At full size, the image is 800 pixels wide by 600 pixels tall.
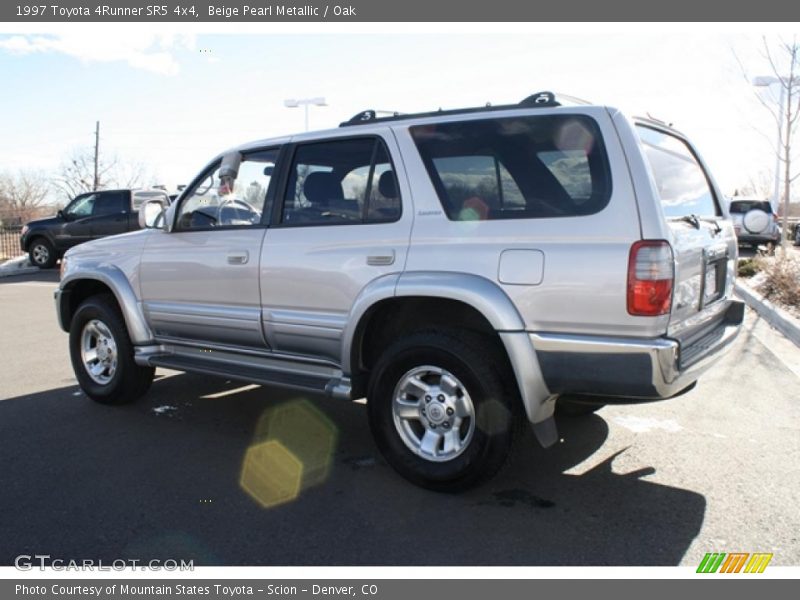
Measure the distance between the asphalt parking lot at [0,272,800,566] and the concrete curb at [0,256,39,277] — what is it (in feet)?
47.4

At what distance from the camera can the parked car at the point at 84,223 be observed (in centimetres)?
1692

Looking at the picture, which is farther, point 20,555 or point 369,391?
point 369,391

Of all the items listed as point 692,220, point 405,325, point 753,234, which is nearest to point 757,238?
point 753,234

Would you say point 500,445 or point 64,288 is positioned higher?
point 64,288

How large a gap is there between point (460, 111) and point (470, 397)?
1633 millimetres

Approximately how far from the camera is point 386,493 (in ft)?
12.3

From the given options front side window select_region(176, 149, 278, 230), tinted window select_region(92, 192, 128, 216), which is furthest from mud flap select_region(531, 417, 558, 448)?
tinted window select_region(92, 192, 128, 216)

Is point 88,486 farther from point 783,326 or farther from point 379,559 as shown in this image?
point 783,326

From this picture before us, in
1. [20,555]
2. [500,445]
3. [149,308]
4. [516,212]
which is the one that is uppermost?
[516,212]

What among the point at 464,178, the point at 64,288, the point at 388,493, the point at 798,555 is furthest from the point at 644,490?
the point at 64,288

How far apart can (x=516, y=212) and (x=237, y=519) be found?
→ 2148 millimetres

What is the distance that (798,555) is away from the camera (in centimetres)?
302

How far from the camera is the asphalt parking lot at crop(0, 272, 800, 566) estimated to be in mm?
3123

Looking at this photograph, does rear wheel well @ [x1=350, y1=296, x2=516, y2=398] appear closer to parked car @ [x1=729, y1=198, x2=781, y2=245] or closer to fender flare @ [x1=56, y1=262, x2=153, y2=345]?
fender flare @ [x1=56, y1=262, x2=153, y2=345]
